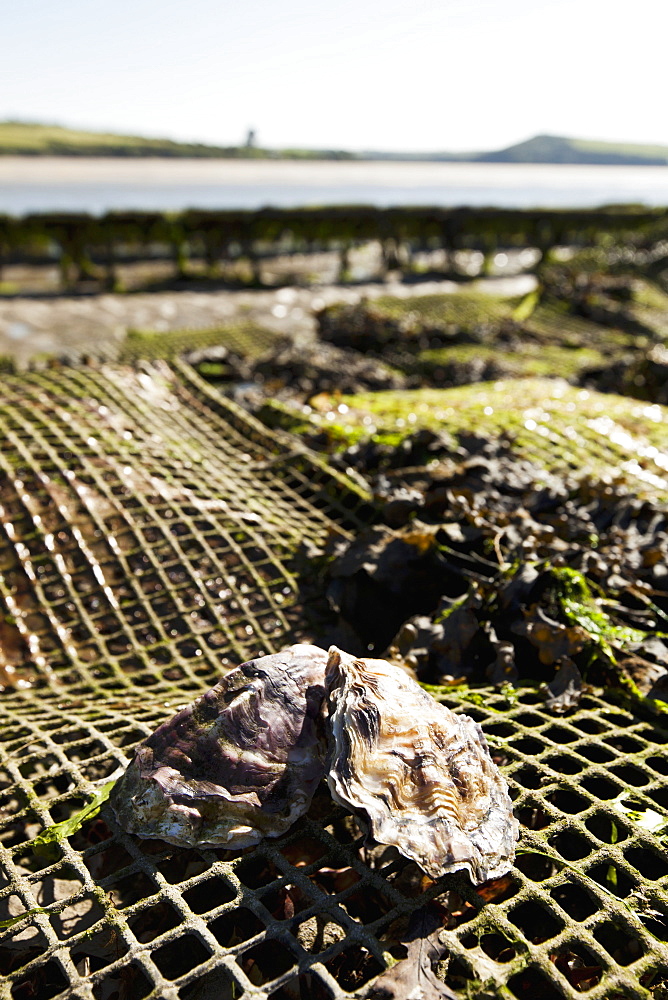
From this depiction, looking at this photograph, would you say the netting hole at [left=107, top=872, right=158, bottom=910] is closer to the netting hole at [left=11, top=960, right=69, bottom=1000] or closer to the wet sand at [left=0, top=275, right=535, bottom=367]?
the netting hole at [left=11, top=960, right=69, bottom=1000]

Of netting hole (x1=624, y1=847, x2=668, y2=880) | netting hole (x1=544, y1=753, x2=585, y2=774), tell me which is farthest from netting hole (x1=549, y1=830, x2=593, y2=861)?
netting hole (x1=544, y1=753, x2=585, y2=774)

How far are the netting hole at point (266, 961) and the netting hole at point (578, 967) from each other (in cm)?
65

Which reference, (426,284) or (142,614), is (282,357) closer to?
(142,614)

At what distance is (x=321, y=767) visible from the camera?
71.7 inches

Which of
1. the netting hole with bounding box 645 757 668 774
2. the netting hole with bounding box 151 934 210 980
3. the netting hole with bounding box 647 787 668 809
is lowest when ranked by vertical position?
the netting hole with bounding box 151 934 210 980

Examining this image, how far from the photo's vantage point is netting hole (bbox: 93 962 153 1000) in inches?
62.9

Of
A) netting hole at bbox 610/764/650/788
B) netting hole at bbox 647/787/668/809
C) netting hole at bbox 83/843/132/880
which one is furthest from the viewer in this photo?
netting hole at bbox 610/764/650/788

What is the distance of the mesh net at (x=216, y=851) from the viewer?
1606 millimetres

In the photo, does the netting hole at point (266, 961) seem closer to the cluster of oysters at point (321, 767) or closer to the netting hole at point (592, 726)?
the cluster of oysters at point (321, 767)

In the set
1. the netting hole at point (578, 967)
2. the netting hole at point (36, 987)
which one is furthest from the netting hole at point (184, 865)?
the netting hole at point (578, 967)

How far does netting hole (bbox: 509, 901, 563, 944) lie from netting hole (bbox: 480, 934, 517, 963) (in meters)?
0.09

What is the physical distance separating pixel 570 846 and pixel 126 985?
127 cm

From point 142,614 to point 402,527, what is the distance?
1.43m

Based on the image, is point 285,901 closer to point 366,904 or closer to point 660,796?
point 366,904
